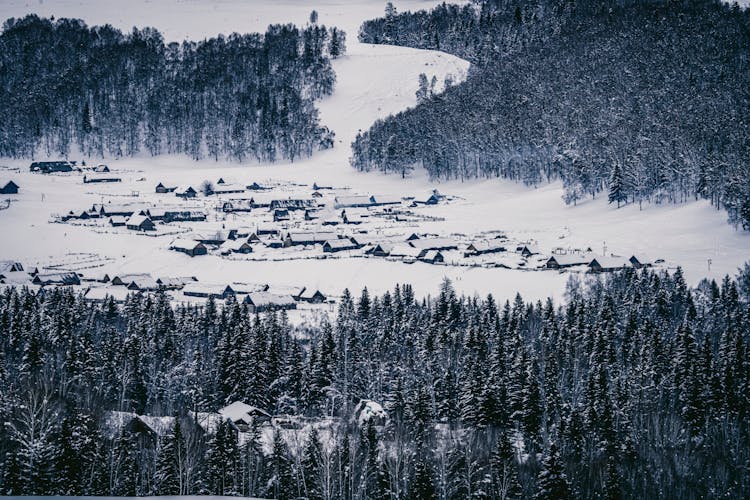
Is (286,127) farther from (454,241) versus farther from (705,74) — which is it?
(454,241)

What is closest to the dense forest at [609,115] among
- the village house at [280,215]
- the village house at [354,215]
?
the village house at [354,215]

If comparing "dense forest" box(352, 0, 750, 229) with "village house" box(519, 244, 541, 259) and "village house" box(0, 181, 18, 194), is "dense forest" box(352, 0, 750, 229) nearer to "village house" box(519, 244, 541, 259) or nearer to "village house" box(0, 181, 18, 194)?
"village house" box(519, 244, 541, 259)

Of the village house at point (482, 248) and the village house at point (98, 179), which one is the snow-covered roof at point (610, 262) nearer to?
the village house at point (482, 248)

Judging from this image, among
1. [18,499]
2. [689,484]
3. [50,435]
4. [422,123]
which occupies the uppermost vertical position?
[422,123]

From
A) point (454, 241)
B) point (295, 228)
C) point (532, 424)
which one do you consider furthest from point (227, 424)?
point (295, 228)

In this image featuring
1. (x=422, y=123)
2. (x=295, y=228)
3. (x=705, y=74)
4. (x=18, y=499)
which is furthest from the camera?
(x=422, y=123)

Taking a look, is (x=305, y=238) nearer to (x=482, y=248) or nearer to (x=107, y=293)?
(x=482, y=248)

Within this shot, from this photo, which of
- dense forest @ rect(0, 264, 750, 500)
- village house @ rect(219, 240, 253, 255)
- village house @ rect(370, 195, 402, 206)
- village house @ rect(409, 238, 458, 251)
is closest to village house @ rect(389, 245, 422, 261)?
village house @ rect(409, 238, 458, 251)
